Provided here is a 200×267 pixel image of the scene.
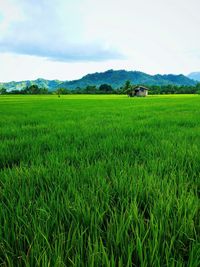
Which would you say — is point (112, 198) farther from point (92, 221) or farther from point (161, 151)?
point (161, 151)

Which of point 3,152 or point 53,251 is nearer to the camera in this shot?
point 53,251

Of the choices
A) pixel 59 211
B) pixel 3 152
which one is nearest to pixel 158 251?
pixel 59 211

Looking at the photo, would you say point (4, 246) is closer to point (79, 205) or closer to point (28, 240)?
point (28, 240)

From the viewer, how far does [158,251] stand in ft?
2.75

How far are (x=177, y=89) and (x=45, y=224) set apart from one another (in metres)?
100

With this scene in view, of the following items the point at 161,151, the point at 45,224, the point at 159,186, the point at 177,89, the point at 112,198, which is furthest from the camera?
the point at 177,89

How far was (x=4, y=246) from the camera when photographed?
35.8 inches

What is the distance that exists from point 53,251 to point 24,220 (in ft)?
1.01

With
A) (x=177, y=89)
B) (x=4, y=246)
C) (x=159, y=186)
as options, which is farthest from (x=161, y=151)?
(x=177, y=89)

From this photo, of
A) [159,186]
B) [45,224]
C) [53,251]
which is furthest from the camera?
[159,186]

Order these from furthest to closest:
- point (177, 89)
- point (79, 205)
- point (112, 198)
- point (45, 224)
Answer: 1. point (177, 89)
2. point (112, 198)
3. point (79, 205)
4. point (45, 224)

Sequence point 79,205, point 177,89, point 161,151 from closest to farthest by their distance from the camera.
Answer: point 79,205 < point 161,151 < point 177,89

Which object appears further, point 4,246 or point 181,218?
point 181,218

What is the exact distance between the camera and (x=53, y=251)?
834 mm
